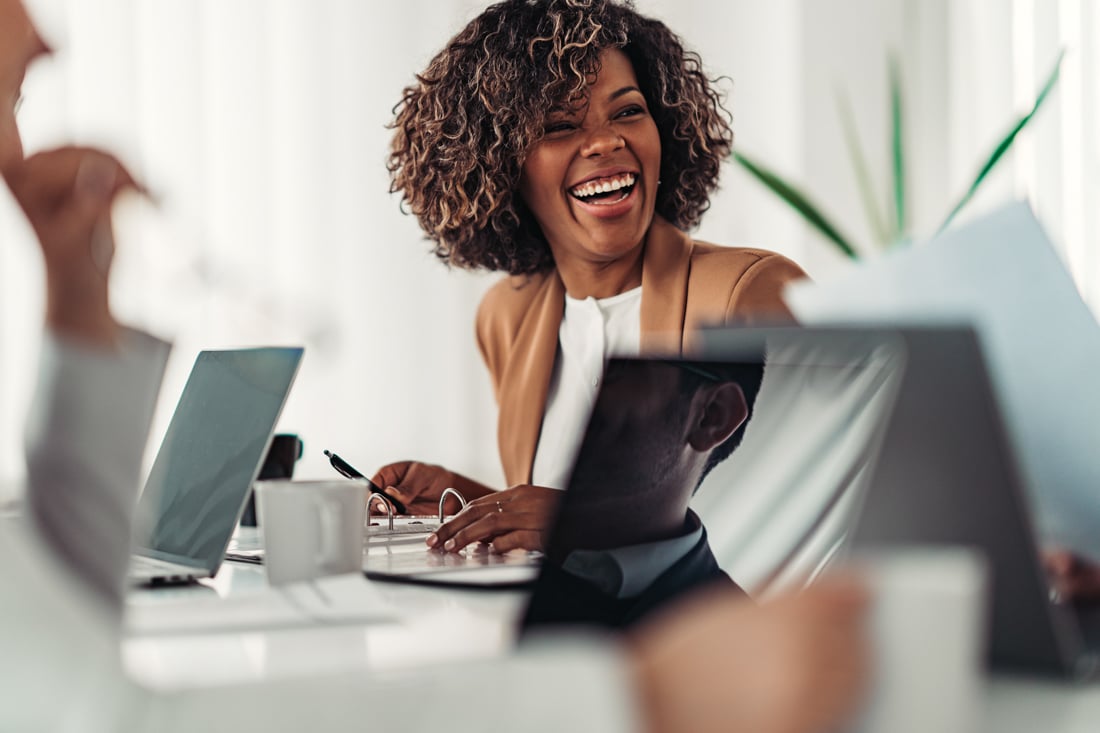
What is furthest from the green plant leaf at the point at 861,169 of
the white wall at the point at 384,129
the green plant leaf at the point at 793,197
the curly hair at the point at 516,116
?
the curly hair at the point at 516,116

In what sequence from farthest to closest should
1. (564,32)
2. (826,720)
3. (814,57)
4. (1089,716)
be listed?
(814,57) → (564,32) → (1089,716) → (826,720)

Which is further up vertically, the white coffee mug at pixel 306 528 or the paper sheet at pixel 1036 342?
the paper sheet at pixel 1036 342

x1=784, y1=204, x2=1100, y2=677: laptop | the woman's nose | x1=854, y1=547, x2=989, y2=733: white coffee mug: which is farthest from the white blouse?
x1=854, y1=547, x2=989, y2=733: white coffee mug

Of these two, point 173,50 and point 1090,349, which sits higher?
point 173,50

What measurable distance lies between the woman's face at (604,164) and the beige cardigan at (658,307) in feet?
0.26

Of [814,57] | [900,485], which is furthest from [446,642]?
[814,57]

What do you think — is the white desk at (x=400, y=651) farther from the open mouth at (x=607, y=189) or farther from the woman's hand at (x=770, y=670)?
the open mouth at (x=607, y=189)

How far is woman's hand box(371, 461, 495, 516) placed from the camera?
1524 millimetres

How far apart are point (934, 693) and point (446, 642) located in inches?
13.3

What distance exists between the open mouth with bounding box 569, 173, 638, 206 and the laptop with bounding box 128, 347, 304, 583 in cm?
104

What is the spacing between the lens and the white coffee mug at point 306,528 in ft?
2.73

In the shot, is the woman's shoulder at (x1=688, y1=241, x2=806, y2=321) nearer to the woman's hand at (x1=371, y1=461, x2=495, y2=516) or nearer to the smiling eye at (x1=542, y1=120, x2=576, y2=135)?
the smiling eye at (x1=542, y1=120, x2=576, y2=135)

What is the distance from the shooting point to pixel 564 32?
1.88 m

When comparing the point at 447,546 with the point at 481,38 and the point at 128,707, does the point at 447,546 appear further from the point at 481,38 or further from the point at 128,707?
the point at 481,38
